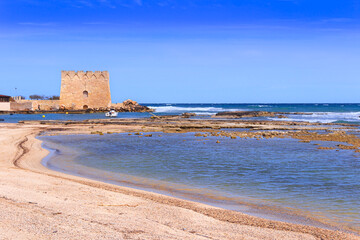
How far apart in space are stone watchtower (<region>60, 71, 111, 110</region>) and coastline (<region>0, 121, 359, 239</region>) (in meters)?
67.6

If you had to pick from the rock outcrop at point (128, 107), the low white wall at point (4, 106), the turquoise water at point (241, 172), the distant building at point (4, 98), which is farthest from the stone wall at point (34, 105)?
the turquoise water at point (241, 172)

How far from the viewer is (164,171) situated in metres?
12.2

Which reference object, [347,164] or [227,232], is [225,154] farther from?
[227,232]

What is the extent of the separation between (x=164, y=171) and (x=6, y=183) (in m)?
4.77

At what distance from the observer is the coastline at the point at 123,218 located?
5.65m

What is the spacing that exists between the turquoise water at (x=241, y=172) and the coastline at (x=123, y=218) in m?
1.26

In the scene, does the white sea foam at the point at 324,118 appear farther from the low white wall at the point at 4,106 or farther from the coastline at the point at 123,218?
the low white wall at the point at 4,106

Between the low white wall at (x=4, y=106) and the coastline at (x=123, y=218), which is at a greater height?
the low white wall at (x=4, y=106)

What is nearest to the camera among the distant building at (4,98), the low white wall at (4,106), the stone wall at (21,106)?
the low white wall at (4,106)

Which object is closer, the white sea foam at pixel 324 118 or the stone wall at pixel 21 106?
the white sea foam at pixel 324 118

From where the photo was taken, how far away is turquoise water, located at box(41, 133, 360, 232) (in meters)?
8.56

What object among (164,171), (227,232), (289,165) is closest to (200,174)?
(164,171)

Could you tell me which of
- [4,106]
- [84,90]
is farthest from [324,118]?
[4,106]

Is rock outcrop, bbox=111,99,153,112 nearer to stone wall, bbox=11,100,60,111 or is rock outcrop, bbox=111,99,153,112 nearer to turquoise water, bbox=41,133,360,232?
stone wall, bbox=11,100,60,111
